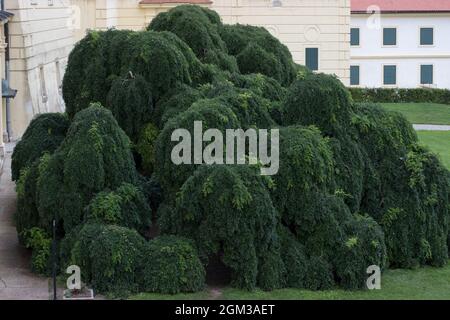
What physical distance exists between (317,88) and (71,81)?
6.74 m

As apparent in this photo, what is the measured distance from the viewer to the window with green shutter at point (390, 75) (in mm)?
65000

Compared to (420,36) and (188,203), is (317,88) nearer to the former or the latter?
(188,203)

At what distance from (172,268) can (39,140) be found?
6.80 m

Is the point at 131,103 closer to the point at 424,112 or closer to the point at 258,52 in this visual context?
the point at 258,52

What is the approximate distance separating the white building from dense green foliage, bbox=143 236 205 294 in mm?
43363

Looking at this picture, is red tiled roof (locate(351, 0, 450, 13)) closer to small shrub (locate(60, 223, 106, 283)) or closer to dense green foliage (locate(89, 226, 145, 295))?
small shrub (locate(60, 223, 106, 283))

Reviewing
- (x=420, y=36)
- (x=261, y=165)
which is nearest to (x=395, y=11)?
(x=420, y=36)

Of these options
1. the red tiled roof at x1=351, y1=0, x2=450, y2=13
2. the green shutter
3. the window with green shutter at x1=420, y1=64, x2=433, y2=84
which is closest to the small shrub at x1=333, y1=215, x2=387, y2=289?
the green shutter

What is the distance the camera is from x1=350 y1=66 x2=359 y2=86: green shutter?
6444 cm

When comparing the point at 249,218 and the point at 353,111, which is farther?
the point at 353,111

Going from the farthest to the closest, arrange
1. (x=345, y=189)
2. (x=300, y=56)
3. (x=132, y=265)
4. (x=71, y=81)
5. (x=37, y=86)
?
(x=300, y=56) < (x=37, y=86) < (x=71, y=81) < (x=345, y=189) < (x=132, y=265)

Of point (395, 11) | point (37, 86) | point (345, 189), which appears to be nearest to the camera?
point (345, 189)

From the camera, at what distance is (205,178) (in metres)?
22.9

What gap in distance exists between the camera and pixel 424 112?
57.5 metres
